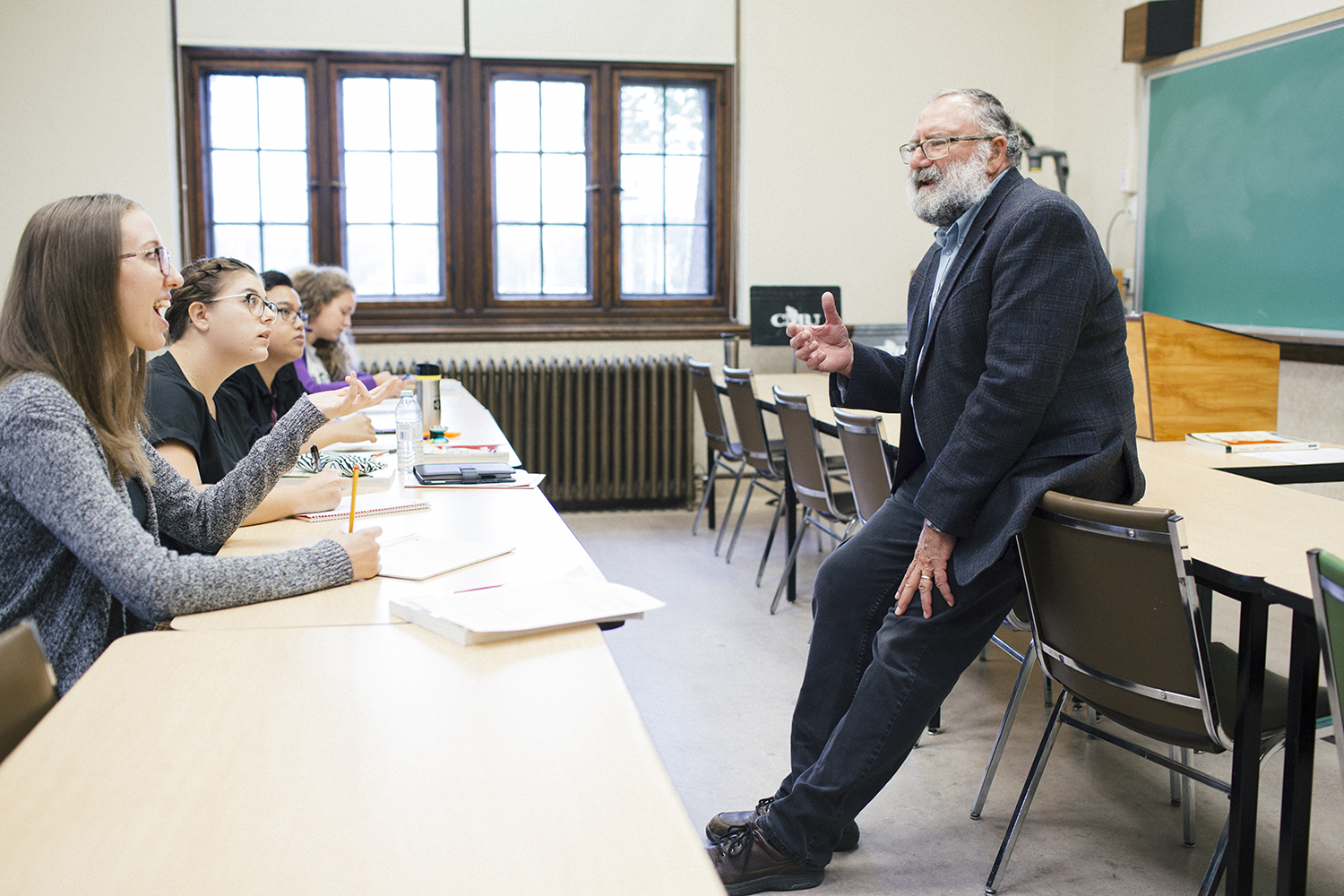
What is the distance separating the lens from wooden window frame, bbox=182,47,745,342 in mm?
5781

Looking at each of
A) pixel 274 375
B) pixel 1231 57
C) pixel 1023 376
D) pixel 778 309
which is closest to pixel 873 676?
pixel 1023 376

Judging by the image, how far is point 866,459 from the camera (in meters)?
3.01

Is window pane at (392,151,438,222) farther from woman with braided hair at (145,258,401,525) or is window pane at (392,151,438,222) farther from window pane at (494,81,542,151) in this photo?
woman with braided hair at (145,258,401,525)

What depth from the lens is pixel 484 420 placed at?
12.1 ft

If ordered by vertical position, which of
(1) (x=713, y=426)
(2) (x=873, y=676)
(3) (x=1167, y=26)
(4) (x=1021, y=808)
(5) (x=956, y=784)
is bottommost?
(5) (x=956, y=784)

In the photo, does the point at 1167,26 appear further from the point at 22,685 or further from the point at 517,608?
the point at 22,685

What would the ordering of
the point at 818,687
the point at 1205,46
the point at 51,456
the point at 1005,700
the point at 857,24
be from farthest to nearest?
the point at 857,24 → the point at 1205,46 → the point at 1005,700 → the point at 818,687 → the point at 51,456

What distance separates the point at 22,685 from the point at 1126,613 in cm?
155

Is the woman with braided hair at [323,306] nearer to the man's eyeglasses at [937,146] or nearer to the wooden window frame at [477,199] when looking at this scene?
the wooden window frame at [477,199]

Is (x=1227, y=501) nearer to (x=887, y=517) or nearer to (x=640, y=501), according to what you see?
(x=887, y=517)

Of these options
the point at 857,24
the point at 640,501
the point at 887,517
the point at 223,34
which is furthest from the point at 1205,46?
the point at 223,34

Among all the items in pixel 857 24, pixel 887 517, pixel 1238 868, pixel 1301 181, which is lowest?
pixel 1238 868

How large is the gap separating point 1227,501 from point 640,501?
4155mm

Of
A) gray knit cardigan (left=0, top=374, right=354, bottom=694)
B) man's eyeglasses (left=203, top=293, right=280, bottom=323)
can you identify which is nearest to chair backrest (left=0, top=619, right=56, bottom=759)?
gray knit cardigan (left=0, top=374, right=354, bottom=694)
